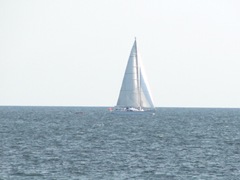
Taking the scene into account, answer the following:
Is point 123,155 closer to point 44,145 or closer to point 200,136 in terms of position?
point 44,145

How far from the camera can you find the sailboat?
138875 mm

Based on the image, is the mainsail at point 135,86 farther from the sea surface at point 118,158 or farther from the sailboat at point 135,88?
the sea surface at point 118,158

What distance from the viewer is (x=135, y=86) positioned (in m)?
140

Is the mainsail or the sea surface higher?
the mainsail

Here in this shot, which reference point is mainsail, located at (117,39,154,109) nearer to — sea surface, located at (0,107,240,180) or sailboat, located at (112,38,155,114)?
sailboat, located at (112,38,155,114)

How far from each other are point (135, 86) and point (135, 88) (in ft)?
1.46

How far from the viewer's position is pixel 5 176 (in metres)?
47.6

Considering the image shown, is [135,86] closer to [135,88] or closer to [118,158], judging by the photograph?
[135,88]

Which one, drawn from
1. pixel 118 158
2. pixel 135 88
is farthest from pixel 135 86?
pixel 118 158

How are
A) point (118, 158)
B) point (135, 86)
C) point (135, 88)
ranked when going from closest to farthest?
point (118, 158) < point (135, 86) < point (135, 88)

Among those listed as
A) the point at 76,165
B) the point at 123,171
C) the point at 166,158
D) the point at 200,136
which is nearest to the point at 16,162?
the point at 76,165

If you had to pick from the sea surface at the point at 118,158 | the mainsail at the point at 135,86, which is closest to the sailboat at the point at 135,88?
the mainsail at the point at 135,86

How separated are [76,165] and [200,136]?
38475 millimetres

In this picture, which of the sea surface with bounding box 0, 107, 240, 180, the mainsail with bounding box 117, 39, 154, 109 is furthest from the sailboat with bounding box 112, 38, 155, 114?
the sea surface with bounding box 0, 107, 240, 180
